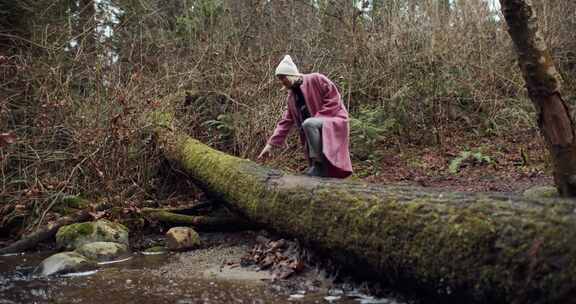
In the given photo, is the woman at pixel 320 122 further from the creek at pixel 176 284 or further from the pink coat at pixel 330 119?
the creek at pixel 176 284

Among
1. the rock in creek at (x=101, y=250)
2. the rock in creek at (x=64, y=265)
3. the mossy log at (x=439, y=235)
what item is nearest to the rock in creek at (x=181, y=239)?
the rock in creek at (x=101, y=250)

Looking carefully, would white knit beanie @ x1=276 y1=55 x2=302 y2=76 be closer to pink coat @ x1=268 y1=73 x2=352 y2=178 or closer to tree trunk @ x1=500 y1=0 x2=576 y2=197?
pink coat @ x1=268 y1=73 x2=352 y2=178

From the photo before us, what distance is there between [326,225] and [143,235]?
3.83 meters

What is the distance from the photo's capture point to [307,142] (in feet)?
20.7

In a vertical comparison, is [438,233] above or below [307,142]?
below

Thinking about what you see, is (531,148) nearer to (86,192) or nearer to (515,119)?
(515,119)

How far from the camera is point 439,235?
11.4ft

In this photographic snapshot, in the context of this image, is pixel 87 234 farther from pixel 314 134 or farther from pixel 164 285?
pixel 314 134

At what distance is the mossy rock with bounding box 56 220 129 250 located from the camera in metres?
6.68

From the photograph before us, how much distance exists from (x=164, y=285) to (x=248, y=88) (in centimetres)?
629

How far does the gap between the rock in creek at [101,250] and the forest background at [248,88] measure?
1.07m

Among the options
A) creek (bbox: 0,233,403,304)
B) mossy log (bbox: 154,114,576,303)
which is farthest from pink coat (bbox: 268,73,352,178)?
creek (bbox: 0,233,403,304)

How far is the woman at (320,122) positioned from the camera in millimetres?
6145

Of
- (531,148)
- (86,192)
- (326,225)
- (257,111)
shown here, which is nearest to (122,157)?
(86,192)
